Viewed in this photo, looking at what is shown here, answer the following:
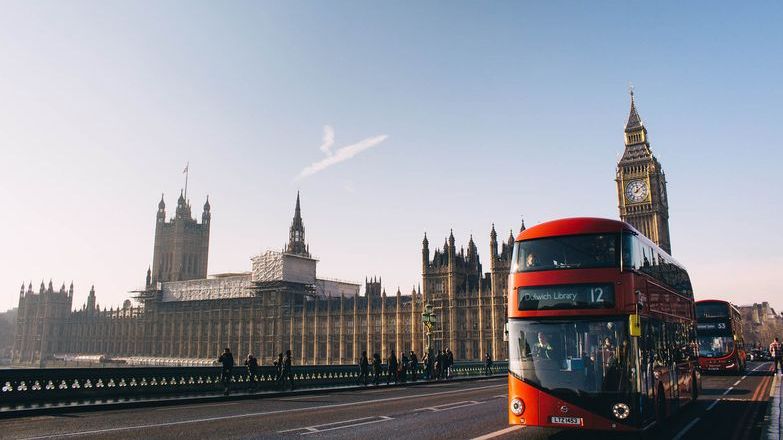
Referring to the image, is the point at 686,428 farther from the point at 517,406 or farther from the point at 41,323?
the point at 41,323

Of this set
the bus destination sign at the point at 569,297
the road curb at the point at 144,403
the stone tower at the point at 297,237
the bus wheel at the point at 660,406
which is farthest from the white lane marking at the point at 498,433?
the stone tower at the point at 297,237

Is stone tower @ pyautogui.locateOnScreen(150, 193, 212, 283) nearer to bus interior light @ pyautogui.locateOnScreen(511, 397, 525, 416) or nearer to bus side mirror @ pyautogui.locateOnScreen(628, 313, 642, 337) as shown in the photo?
bus interior light @ pyautogui.locateOnScreen(511, 397, 525, 416)

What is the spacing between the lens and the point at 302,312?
96250 millimetres

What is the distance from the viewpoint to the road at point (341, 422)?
12.0m

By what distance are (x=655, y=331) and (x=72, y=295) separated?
175621 millimetres

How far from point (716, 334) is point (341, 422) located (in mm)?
26359

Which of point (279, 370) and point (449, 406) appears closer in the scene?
point (449, 406)

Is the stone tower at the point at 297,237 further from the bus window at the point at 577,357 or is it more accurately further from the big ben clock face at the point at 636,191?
the bus window at the point at 577,357

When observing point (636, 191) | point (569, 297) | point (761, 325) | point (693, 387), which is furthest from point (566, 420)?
point (761, 325)

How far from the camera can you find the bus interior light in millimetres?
10750

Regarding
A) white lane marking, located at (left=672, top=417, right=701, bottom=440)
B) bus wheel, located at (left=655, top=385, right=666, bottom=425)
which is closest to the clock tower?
white lane marking, located at (left=672, top=417, right=701, bottom=440)

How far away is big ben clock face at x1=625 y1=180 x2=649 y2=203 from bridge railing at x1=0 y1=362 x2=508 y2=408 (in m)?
86.6

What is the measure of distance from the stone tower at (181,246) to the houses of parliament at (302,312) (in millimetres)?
9979

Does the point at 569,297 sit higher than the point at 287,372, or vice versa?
the point at 569,297
